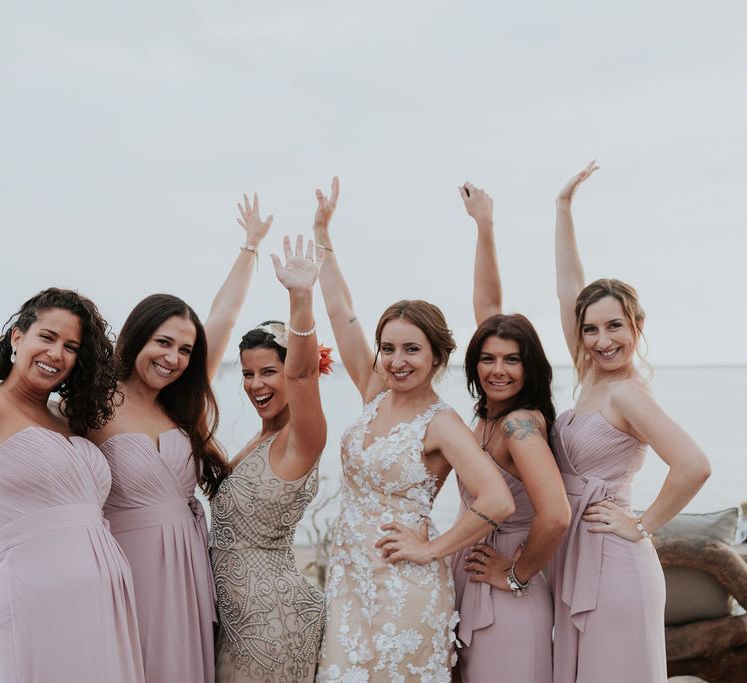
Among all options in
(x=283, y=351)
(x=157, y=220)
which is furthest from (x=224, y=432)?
(x=283, y=351)

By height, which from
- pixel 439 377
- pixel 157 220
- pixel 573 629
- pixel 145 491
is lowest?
pixel 573 629

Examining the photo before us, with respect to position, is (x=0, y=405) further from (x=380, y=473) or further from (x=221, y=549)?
(x=380, y=473)

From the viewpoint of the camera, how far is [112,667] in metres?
3.03

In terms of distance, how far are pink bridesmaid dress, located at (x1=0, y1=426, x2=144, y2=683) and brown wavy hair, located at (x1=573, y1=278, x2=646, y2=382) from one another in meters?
2.26

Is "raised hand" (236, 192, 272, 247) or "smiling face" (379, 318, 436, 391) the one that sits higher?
"raised hand" (236, 192, 272, 247)

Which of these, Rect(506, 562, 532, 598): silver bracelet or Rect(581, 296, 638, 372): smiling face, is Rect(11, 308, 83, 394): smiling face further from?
Rect(581, 296, 638, 372): smiling face

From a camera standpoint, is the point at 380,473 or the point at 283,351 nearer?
the point at 380,473

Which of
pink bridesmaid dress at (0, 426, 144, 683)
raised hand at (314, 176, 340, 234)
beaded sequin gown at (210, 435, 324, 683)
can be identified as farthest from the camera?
raised hand at (314, 176, 340, 234)

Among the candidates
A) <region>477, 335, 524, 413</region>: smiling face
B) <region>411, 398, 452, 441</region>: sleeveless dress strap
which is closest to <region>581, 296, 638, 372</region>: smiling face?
<region>477, 335, 524, 413</region>: smiling face

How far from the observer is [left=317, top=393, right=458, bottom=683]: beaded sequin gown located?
3.25m

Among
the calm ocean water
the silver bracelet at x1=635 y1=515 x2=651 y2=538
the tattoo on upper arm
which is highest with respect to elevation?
the tattoo on upper arm

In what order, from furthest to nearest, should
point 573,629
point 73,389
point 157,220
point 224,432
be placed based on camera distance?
point 224,432
point 157,220
point 573,629
point 73,389

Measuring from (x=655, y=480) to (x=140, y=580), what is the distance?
23.0 m

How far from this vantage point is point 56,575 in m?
2.98
